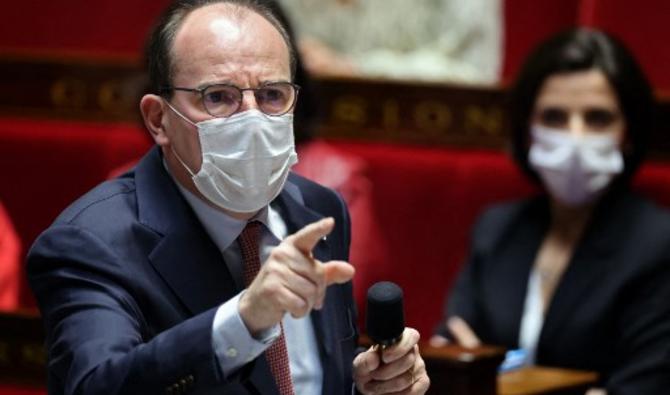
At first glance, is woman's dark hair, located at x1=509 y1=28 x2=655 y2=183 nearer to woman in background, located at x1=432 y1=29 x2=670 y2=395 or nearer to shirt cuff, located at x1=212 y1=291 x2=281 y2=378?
woman in background, located at x1=432 y1=29 x2=670 y2=395

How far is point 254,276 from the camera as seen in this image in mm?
1278

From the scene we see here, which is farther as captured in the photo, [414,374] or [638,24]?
[638,24]

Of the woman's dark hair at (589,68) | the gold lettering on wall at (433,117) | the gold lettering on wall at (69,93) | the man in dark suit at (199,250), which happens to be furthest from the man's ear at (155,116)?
the gold lettering on wall at (69,93)

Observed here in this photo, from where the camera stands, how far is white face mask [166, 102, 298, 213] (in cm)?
123

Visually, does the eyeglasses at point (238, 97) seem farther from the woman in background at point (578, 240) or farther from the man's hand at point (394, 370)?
the woman in background at point (578, 240)

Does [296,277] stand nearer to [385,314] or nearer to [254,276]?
[385,314]

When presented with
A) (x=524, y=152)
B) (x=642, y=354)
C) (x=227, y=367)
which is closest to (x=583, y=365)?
(x=642, y=354)

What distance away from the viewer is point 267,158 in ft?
4.09

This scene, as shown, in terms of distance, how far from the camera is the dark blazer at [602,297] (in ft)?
6.73

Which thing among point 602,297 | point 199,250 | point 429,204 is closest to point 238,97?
point 199,250

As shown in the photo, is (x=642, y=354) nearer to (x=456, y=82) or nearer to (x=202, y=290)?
(x=456, y=82)

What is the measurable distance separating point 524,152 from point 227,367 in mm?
1276

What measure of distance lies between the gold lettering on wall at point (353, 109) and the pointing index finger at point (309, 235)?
1593 mm

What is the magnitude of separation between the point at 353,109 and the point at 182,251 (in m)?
1.40
